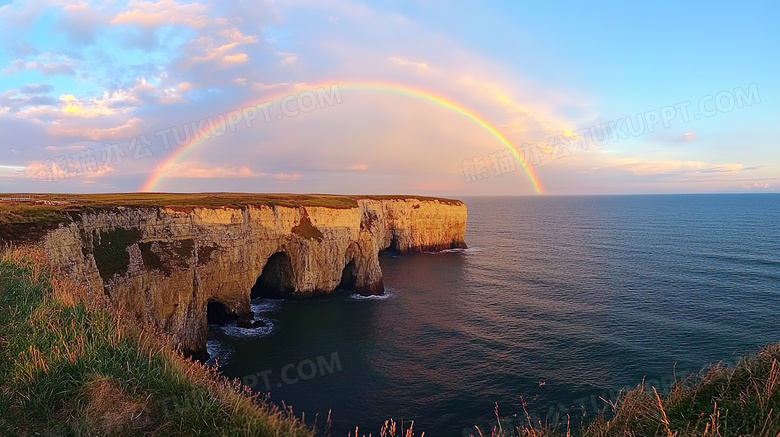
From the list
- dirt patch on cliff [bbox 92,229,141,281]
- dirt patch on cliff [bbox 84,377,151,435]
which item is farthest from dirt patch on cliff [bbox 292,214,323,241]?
dirt patch on cliff [bbox 84,377,151,435]

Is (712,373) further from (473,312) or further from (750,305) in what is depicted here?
(750,305)

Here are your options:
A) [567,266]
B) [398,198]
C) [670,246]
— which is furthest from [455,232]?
[670,246]

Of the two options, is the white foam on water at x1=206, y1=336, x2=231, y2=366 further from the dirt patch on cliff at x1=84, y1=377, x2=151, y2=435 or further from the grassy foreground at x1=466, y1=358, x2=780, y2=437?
the grassy foreground at x1=466, y1=358, x2=780, y2=437

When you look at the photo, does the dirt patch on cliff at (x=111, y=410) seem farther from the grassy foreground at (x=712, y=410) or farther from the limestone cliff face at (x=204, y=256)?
the limestone cliff face at (x=204, y=256)

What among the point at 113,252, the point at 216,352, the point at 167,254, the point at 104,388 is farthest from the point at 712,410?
the point at 167,254

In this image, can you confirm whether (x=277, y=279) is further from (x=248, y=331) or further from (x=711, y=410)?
(x=711, y=410)

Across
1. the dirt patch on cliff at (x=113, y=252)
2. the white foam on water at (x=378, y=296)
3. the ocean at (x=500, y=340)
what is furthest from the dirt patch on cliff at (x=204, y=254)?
the white foam on water at (x=378, y=296)
